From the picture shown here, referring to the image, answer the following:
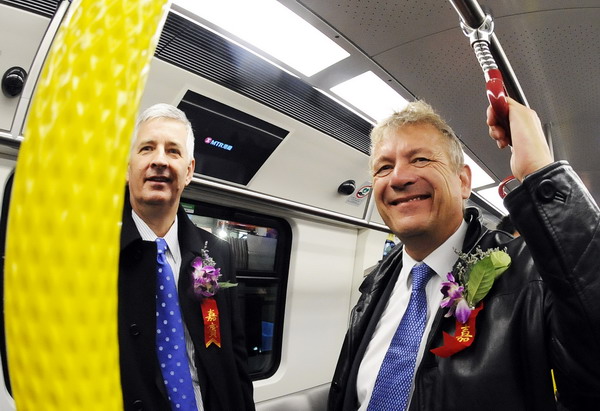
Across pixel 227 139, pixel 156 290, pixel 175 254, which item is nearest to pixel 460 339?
pixel 156 290

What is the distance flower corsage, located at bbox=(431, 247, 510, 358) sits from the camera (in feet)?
3.90

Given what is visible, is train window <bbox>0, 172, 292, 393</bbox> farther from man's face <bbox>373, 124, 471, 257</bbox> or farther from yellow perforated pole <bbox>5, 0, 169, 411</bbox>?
yellow perforated pole <bbox>5, 0, 169, 411</bbox>

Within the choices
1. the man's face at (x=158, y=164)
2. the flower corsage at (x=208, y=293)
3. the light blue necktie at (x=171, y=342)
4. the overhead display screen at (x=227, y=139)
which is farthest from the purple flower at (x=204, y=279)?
the overhead display screen at (x=227, y=139)

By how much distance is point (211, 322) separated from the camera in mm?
1654

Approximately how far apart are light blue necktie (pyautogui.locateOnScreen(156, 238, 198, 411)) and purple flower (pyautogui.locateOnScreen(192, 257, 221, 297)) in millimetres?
101

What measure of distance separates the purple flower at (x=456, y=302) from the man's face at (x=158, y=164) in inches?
47.0

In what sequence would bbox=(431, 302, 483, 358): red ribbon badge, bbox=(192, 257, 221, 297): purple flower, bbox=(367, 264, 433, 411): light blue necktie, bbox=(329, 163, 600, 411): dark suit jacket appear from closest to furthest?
bbox=(329, 163, 600, 411): dark suit jacket
bbox=(431, 302, 483, 358): red ribbon badge
bbox=(367, 264, 433, 411): light blue necktie
bbox=(192, 257, 221, 297): purple flower

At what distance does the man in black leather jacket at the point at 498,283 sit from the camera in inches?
30.2

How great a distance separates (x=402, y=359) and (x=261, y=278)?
2647mm

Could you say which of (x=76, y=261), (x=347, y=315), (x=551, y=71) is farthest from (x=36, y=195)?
(x=347, y=315)

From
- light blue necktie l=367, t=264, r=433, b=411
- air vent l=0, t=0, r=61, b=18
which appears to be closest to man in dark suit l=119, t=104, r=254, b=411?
light blue necktie l=367, t=264, r=433, b=411

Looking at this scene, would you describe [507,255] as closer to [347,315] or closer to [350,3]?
[350,3]

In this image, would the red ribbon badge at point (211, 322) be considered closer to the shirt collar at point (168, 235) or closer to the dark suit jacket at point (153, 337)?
the dark suit jacket at point (153, 337)

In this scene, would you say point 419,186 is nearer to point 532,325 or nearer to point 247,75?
point 532,325
